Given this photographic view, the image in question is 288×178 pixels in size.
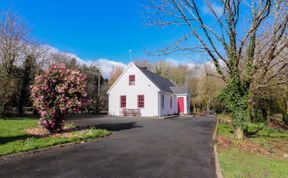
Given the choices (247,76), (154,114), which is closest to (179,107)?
(154,114)

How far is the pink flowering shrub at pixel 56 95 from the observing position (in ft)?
32.1

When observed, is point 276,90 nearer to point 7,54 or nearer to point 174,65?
point 7,54

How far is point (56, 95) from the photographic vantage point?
998 centimetres

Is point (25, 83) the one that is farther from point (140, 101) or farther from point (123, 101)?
point (140, 101)

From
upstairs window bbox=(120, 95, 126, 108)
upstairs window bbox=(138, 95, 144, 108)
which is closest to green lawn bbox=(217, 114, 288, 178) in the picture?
upstairs window bbox=(138, 95, 144, 108)

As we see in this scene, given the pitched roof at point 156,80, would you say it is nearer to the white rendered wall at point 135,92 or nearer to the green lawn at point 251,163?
the white rendered wall at point 135,92

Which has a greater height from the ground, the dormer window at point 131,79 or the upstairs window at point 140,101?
the dormer window at point 131,79

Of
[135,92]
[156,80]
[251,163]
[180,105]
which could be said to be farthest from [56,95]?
[180,105]

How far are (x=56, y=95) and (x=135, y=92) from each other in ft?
46.2

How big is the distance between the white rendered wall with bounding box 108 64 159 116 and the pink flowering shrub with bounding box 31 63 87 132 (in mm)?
12980

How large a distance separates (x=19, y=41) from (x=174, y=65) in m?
33.0

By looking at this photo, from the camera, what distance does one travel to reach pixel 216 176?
5.00 meters

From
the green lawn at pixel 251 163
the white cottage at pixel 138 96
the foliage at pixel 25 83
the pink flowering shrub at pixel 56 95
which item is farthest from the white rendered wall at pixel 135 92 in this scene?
the green lawn at pixel 251 163

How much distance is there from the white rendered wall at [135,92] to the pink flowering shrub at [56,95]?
42.6ft
